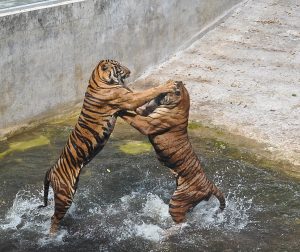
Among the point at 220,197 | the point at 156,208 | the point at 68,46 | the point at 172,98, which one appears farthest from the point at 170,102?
the point at 68,46

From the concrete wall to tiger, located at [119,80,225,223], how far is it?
3507 millimetres

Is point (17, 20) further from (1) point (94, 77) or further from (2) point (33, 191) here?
(1) point (94, 77)

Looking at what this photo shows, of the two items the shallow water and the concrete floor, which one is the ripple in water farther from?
the concrete floor

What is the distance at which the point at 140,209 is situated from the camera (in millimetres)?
6941

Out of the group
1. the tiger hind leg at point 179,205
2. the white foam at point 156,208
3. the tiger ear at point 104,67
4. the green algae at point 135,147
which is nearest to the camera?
the tiger ear at point 104,67

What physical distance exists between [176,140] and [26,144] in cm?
338

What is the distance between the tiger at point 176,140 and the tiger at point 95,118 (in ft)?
0.41

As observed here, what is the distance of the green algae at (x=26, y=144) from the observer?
8.55m

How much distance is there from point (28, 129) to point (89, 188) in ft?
7.43

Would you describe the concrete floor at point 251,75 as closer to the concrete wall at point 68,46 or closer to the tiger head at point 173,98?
the concrete wall at point 68,46

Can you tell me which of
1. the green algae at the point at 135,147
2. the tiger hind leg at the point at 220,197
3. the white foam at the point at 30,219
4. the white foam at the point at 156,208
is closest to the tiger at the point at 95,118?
the white foam at the point at 30,219

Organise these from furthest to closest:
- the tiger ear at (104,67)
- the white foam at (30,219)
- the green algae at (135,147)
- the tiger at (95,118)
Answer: the green algae at (135,147) < the white foam at (30,219) < the tiger ear at (104,67) < the tiger at (95,118)

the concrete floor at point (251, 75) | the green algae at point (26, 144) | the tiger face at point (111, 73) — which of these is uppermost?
the tiger face at point (111, 73)

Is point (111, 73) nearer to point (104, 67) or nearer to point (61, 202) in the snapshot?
point (104, 67)
